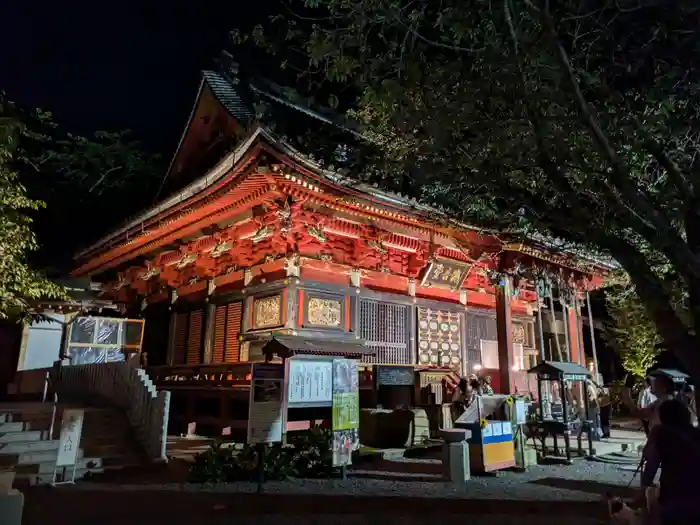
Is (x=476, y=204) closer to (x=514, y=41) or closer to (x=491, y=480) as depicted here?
(x=514, y=41)

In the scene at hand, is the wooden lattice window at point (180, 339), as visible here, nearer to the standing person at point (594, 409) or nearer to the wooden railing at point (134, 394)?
the wooden railing at point (134, 394)

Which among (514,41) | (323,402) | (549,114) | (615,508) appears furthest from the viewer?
(323,402)

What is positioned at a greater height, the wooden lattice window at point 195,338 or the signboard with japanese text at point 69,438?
the wooden lattice window at point 195,338

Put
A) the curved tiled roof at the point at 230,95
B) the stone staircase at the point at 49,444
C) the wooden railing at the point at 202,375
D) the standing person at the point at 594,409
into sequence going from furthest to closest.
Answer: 1. the curved tiled roof at the point at 230,95
2. the standing person at the point at 594,409
3. the wooden railing at the point at 202,375
4. the stone staircase at the point at 49,444

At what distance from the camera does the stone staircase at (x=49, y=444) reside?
8680 mm

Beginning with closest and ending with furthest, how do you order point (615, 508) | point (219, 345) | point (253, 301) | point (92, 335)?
point (615, 508), point (253, 301), point (219, 345), point (92, 335)

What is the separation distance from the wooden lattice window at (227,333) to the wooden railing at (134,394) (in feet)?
10.8

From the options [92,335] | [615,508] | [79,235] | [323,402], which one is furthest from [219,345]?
[79,235]

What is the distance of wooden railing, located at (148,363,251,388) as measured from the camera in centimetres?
1265

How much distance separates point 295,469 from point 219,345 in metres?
7.22

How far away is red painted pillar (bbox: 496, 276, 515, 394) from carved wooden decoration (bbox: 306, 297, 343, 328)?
166 inches

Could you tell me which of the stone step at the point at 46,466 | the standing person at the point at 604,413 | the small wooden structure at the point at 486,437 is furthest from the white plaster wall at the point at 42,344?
the standing person at the point at 604,413

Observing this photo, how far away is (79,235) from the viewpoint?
1133 inches

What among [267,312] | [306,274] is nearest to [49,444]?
[267,312]
